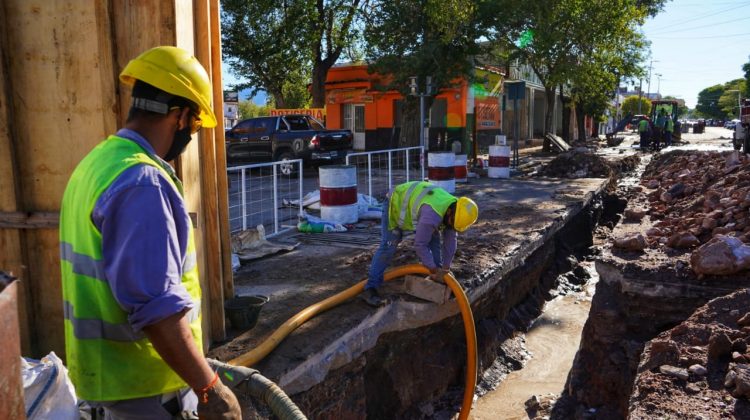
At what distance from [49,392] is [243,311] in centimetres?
197

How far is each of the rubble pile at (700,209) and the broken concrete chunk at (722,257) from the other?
1.9 inches

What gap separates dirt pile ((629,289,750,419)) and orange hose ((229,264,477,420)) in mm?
1263

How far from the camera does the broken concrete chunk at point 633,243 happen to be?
21.8 ft

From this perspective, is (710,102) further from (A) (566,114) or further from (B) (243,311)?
(B) (243,311)

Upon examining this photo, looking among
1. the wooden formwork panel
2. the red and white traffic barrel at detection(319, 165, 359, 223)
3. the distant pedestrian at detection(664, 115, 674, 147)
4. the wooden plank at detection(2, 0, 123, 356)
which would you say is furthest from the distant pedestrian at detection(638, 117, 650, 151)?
the wooden plank at detection(2, 0, 123, 356)

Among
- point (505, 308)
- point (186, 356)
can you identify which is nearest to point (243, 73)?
point (505, 308)

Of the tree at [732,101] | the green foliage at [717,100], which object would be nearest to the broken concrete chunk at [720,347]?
the tree at [732,101]

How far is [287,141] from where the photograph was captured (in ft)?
→ 54.3

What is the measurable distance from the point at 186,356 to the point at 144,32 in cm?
224

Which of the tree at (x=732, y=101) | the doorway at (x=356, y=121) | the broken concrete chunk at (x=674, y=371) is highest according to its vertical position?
the tree at (x=732, y=101)

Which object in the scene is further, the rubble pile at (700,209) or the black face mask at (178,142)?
the rubble pile at (700,209)

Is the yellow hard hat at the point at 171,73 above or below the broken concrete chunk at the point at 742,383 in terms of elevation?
above

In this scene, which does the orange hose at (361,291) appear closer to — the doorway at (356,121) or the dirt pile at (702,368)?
the dirt pile at (702,368)

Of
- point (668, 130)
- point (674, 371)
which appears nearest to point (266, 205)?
point (674, 371)
